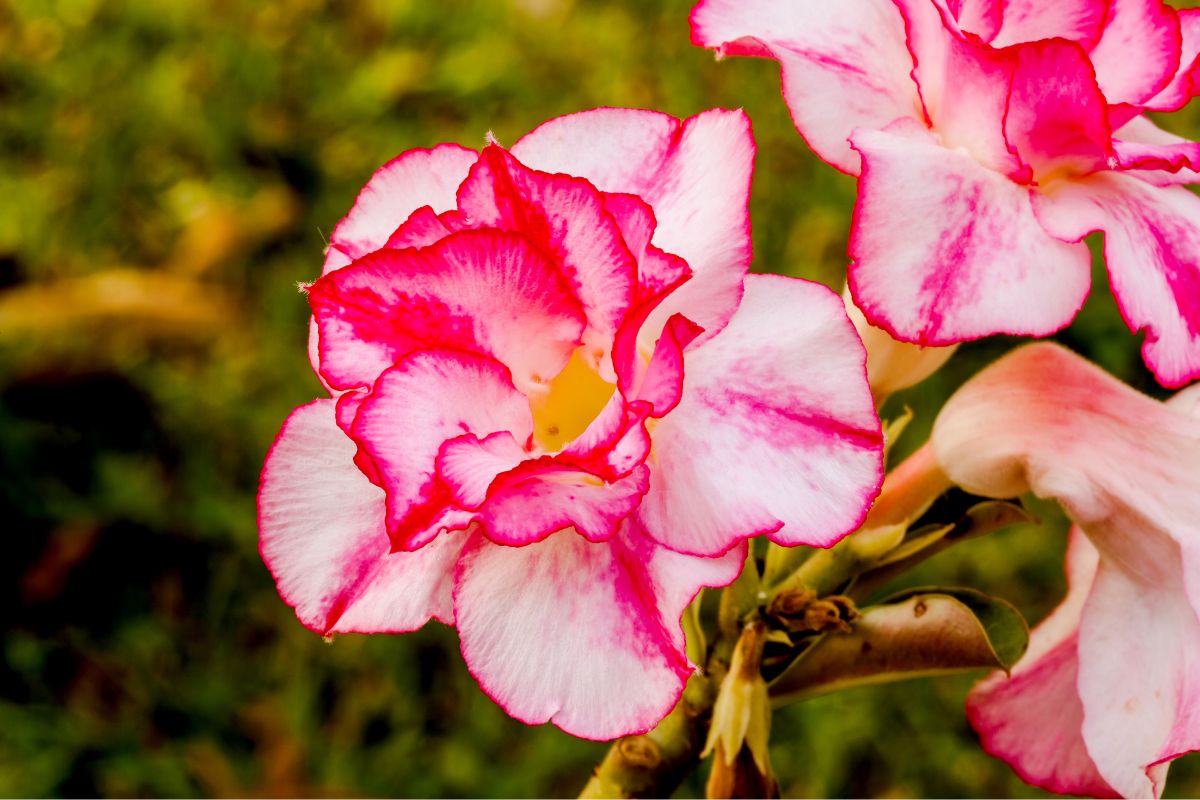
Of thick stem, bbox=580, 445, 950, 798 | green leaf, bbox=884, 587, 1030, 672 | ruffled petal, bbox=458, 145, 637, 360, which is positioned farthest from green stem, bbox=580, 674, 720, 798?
ruffled petal, bbox=458, 145, 637, 360

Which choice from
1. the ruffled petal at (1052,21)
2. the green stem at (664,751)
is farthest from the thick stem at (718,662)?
the ruffled petal at (1052,21)

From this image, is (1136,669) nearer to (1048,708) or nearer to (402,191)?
(1048,708)

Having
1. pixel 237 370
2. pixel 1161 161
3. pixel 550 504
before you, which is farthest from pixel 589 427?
pixel 237 370

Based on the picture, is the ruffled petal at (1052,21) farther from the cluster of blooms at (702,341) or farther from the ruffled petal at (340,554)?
the ruffled petal at (340,554)

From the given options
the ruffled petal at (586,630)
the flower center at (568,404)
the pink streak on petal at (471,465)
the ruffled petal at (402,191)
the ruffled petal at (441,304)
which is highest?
the ruffled petal at (402,191)

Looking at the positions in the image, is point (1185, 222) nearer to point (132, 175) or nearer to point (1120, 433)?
point (1120, 433)

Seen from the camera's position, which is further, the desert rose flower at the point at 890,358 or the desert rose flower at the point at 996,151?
the desert rose flower at the point at 890,358

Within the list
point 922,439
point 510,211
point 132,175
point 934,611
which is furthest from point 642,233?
point 132,175

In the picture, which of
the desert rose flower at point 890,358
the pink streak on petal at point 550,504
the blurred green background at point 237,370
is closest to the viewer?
the pink streak on petal at point 550,504
